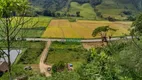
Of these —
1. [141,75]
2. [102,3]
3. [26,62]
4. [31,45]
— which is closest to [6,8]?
[141,75]

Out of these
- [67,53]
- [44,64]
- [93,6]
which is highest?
[93,6]

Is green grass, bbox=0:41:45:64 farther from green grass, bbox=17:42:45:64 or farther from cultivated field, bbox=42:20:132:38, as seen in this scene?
cultivated field, bbox=42:20:132:38

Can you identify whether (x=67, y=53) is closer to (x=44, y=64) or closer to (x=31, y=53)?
(x=31, y=53)

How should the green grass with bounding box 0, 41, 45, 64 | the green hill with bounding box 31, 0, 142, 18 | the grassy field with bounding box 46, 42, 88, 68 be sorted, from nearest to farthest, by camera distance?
the green grass with bounding box 0, 41, 45, 64 < the grassy field with bounding box 46, 42, 88, 68 < the green hill with bounding box 31, 0, 142, 18

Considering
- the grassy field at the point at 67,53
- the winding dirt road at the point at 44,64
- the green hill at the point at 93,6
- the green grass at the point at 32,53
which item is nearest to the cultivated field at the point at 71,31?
the grassy field at the point at 67,53

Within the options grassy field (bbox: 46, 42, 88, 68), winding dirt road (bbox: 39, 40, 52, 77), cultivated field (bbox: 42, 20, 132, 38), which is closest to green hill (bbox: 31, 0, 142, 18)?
cultivated field (bbox: 42, 20, 132, 38)

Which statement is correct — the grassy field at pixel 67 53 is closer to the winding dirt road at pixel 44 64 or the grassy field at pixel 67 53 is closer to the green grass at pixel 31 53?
the winding dirt road at pixel 44 64

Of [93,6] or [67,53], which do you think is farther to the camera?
[93,6]

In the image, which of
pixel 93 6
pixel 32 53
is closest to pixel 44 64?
pixel 32 53
